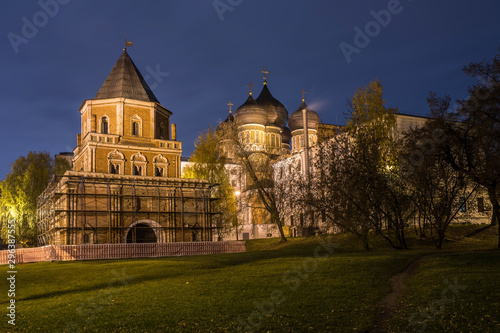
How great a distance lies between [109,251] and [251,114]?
4694 cm

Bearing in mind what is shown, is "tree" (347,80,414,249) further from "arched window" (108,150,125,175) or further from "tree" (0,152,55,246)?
"tree" (0,152,55,246)

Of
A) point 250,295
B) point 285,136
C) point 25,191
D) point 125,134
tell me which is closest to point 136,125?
point 125,134

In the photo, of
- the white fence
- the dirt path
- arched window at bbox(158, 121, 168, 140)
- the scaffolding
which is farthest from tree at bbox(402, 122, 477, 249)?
arched window at bbox(158, 121, 168, 140)

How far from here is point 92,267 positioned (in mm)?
21219

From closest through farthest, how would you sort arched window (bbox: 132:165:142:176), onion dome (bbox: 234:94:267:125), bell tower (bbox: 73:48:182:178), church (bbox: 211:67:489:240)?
1. bell tower (bbox: 73:48:182:178)
2. arched window (bbox: 132:165:142:176)
3. church (bbox: 211:67:489:240)
4. onion dome (bbox: 234:94:267:125)

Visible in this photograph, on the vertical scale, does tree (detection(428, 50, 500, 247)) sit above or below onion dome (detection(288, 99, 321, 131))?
below

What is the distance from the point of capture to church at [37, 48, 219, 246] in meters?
36.8

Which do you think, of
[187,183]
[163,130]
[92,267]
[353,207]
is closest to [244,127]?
[163,130]

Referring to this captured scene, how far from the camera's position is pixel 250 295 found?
14.0 m

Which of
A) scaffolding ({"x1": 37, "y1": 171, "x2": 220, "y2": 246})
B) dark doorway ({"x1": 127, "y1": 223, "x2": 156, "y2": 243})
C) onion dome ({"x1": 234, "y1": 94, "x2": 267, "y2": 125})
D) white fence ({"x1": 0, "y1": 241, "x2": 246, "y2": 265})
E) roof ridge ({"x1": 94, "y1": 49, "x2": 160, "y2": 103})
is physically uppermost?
onion dome ({"x1": 234, "y1": 94, "x2": 267, "y2": 125})

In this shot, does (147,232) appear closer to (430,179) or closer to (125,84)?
(125,84)

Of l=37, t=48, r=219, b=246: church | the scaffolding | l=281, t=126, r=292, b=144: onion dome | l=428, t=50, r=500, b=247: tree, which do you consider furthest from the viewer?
l=281, t=126, r=292, b=144: onion dome

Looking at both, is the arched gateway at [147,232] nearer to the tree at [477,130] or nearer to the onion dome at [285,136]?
the tree at [477,130]

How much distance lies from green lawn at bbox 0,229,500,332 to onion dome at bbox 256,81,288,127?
57402mm
